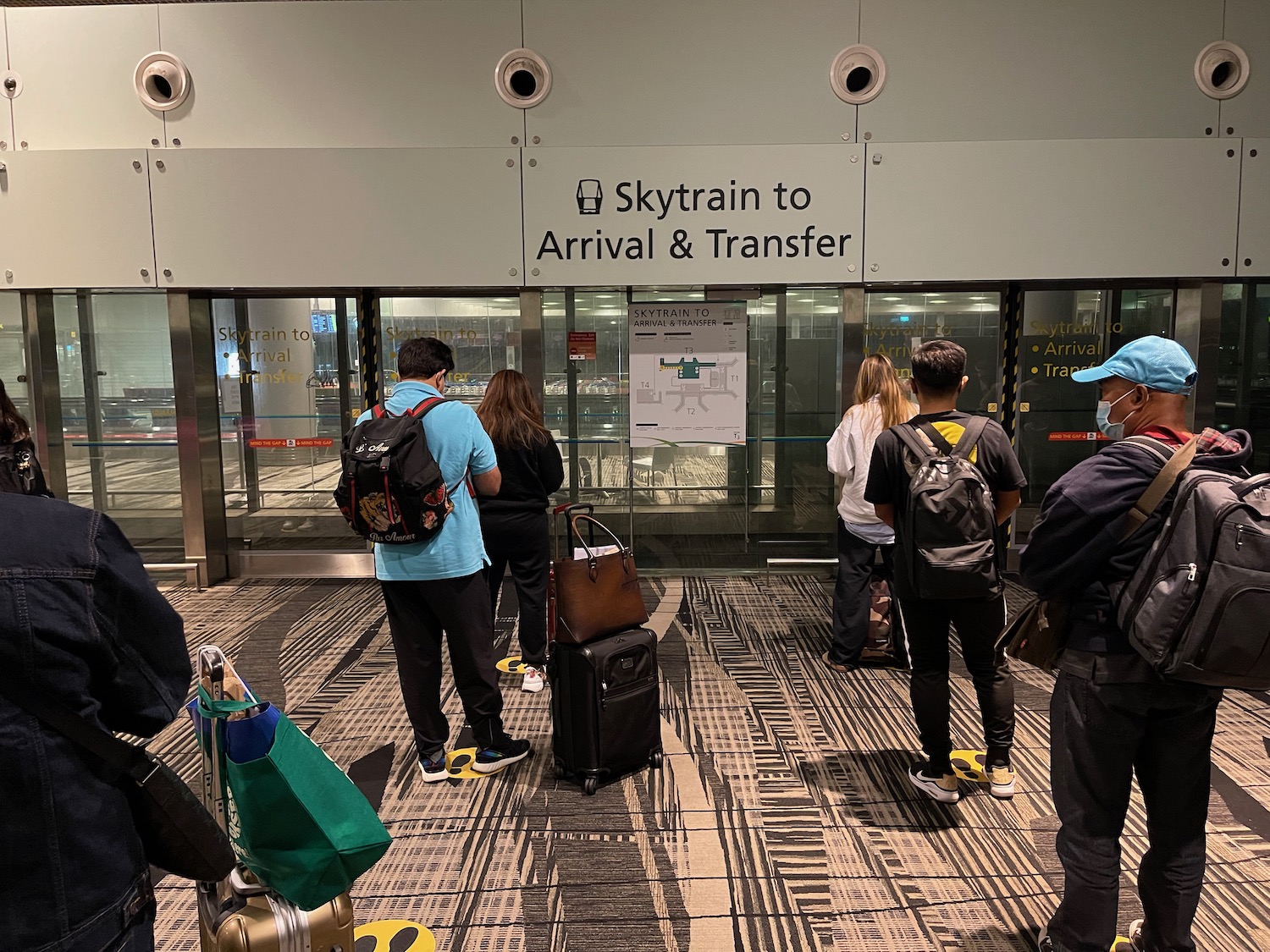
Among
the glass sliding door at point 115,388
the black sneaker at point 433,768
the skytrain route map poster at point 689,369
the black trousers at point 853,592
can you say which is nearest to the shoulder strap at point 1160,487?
the black trousers at point 853,592

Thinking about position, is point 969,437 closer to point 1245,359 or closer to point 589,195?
point 589,195

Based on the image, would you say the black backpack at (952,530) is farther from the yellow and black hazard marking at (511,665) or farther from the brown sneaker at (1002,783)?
the yellow and black hazard marking at (511,665)

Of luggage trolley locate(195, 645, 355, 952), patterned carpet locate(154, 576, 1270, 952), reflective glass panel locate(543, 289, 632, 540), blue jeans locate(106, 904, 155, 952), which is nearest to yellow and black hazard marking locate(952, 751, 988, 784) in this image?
patterned carpet locate(154, 576, 1270, 952)

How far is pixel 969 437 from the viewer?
2.64 meters

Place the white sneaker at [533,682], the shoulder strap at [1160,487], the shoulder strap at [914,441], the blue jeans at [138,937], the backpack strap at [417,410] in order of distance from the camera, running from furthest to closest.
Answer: the white sneaker at [533,682] → the backpack strap at [417,410] → the shoulder strap at [914,441] → the shoulder strap at [1160,487] → the blue jeans at [138,937]

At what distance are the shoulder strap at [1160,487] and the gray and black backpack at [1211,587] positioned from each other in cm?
2

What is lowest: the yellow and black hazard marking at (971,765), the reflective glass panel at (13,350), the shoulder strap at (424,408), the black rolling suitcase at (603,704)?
the yellow and black hazard marking at (971,765)

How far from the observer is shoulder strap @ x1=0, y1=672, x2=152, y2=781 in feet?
3.50

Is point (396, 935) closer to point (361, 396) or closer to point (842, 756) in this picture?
point (842, 756)

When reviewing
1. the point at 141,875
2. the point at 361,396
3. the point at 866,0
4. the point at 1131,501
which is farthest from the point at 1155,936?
the point at 361,396

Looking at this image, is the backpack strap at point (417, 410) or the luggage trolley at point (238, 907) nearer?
the luggage trolley at point (238, 907)

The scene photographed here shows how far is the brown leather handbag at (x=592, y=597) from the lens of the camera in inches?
114

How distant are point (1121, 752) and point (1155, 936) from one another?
53 cm

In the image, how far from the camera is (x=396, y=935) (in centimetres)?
223
